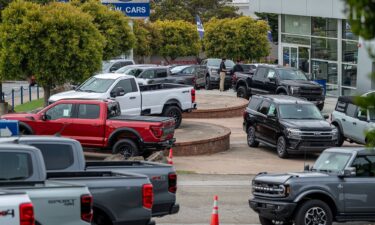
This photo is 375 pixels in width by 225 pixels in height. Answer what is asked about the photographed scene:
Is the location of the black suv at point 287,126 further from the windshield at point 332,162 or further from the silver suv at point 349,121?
the windshield at point 332,162

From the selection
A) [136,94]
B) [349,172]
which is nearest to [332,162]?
[349,172]

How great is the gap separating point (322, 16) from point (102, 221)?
113ft

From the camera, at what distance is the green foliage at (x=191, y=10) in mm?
86062

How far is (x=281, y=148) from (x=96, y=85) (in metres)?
6.41

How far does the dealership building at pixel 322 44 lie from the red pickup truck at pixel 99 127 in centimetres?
1850

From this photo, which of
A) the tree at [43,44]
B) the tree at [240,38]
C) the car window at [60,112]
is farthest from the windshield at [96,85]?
the tree at [240,38]

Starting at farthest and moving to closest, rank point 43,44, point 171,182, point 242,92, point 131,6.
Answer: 1. point 131,6
2. point 242,92
3. point 43,44
4. point 171,182

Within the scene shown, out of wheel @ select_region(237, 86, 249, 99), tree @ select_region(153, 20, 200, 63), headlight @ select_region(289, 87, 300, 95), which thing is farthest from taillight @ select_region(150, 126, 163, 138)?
tree @ select_region(153, 20, 200, 63)

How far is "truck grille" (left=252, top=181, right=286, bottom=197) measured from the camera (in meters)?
16.1

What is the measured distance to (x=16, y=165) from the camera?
1237 centimetres

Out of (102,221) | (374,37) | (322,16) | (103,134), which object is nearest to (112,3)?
(322,16)

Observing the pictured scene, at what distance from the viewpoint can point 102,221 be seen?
13.2 meters

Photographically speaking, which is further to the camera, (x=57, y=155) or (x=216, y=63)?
(x=216, y=63)

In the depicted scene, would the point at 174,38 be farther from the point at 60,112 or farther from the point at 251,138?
the point at 60,112
